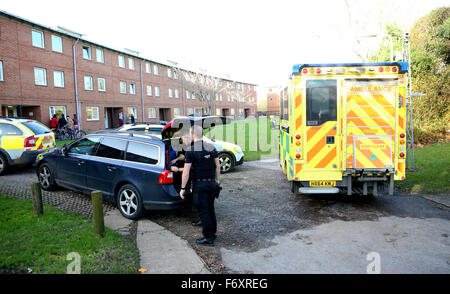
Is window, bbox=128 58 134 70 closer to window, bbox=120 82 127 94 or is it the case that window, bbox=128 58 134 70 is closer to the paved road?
window, bbox=120 82 127 94

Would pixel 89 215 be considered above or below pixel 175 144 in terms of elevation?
below

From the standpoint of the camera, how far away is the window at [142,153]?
5.64 m

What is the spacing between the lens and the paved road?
13.5 ft

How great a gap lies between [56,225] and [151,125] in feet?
20.1

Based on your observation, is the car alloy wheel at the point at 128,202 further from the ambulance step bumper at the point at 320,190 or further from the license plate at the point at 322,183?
the license plate at the point at 322,183

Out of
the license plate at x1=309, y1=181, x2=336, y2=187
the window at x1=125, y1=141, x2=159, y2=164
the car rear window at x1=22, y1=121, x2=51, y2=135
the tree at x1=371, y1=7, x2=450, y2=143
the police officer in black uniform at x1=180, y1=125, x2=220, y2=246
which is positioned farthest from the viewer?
the tree at x1=371, y1=7, x2=450, y2=143

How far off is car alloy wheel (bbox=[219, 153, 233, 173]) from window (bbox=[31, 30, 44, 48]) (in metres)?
20.8

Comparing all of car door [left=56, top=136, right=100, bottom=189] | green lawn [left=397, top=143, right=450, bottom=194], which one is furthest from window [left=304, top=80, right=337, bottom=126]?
car door [left=56, top=136, right=100, bottom=189]

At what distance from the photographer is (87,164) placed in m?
6.47

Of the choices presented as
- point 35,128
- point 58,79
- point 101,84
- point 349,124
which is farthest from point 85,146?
point 101,84

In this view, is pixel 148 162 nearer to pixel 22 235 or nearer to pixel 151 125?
pixel 22 235

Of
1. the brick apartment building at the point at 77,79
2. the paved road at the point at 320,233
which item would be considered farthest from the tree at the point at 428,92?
the brick apartment building at the point at 77,79

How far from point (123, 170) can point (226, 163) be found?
4989 mm
